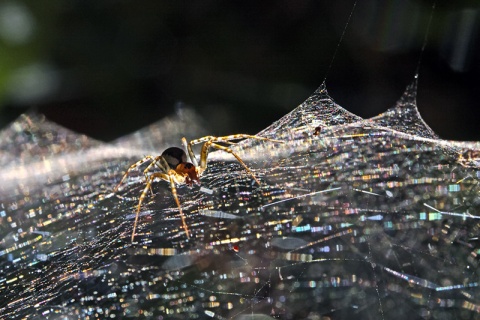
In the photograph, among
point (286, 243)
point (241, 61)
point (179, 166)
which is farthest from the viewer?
point (241, 61)

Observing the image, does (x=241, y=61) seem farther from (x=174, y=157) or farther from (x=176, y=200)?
(x=176, y=200)

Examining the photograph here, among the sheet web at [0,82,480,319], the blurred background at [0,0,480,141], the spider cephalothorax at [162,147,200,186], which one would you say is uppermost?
the blurred background at [0,0,480,141]

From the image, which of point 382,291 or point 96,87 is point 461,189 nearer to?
point 382,291

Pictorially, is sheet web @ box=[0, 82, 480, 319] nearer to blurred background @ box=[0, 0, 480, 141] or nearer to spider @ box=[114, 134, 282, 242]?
spider @ box=[114, 134, 282, 242]

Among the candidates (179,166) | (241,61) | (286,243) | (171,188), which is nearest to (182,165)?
(179,166)

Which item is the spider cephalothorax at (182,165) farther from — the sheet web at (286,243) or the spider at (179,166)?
the sheet web at (286,243)

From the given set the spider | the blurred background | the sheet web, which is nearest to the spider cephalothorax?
the spider
